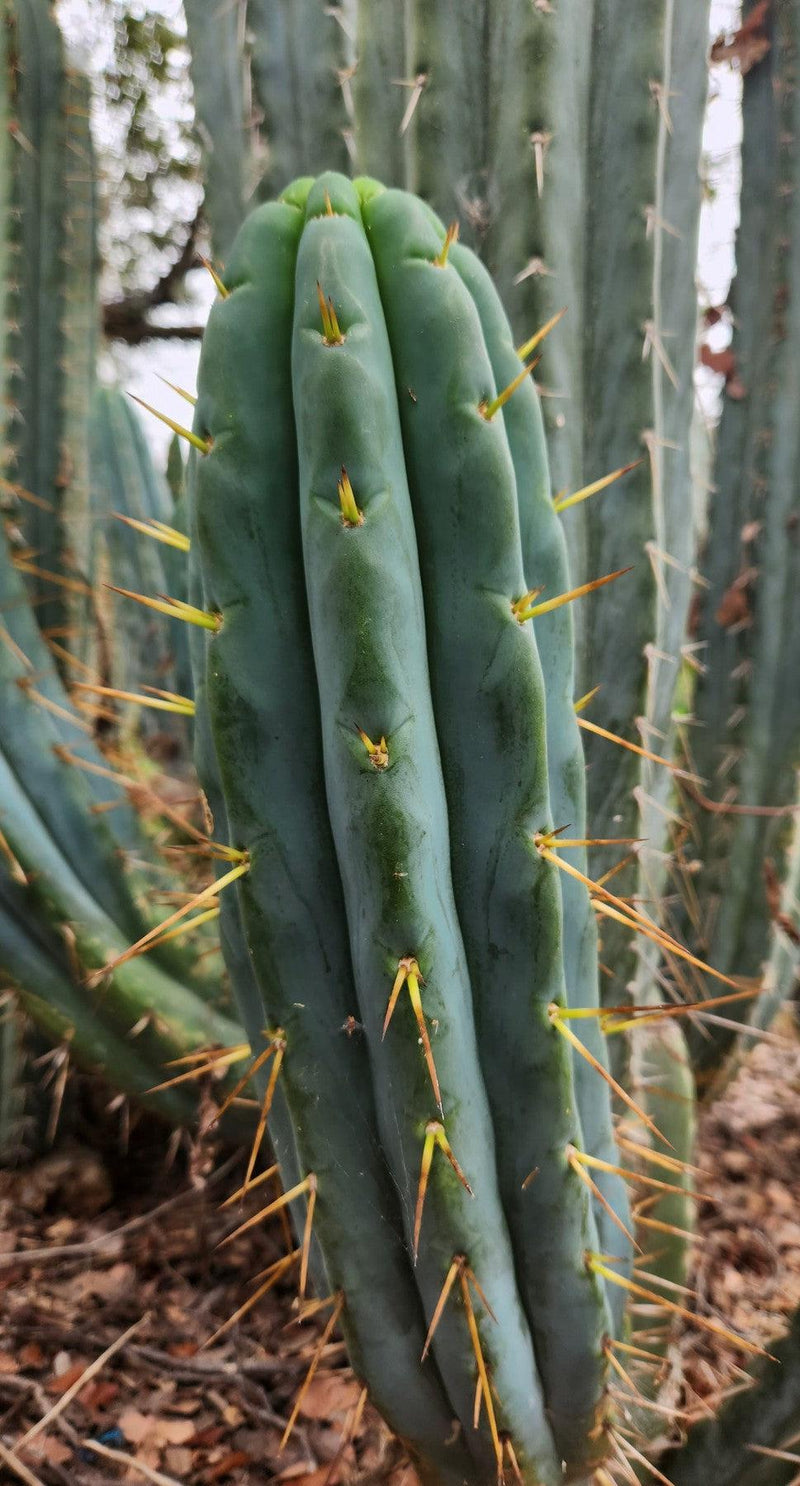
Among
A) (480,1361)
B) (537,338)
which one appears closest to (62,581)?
(537,338)

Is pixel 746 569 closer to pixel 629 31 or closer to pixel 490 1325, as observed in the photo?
pixel 629 31

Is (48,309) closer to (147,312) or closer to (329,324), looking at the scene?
(329,324)

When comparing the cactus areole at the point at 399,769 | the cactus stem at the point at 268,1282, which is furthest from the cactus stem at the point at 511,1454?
the cactus stem at the point at 268,1282

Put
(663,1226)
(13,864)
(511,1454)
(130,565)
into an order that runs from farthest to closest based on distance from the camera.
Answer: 1. (130,565)
2. (13,864)
3. (663,1226)
4. (511,1454)

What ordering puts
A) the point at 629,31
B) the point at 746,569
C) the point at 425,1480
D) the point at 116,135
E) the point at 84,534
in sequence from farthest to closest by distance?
the point at 116,135 → the point at 84,534 → the point at 746,569 → the point at 629,31 → the point at 425,1480

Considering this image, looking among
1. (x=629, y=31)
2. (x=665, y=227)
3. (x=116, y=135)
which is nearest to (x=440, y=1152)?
(x=665, y=227)

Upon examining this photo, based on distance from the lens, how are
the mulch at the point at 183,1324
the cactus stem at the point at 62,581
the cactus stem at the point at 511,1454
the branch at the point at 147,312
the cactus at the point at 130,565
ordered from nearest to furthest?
the cactus stem at the point at 511,1454 → the mulch at the point at 183,1324 → the cactus stem at the point at 62,581 → the cactus at the point at 130,565 → the branch at the point at 147,312

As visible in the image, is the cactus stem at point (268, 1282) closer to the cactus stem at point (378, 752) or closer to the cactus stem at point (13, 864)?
the cactus stem at point (378, 752)
